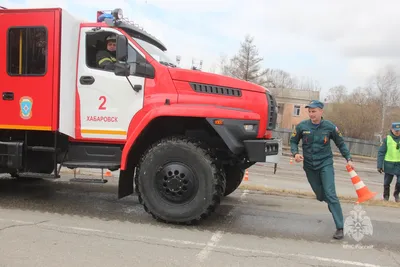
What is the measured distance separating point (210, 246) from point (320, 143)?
1991mm

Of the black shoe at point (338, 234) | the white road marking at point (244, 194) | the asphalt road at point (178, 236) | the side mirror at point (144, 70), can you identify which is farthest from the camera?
the white road marking at point (244, 194)

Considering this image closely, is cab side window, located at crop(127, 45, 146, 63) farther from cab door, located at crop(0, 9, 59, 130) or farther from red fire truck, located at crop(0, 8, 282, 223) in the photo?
cab door, located at crop(0, 9, 59, 130)

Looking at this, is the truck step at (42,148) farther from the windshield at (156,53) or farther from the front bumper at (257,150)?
the front bumper at (257,150)

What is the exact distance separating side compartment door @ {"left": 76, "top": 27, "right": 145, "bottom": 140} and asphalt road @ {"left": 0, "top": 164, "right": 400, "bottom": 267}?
1.27m

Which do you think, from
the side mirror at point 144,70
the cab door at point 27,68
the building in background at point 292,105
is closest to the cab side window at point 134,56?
the side mirror at point 144,70

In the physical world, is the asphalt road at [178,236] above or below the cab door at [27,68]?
below

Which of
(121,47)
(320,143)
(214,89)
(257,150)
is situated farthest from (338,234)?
(121,47)

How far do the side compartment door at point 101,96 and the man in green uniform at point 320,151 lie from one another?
2330 mm

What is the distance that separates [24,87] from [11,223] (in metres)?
1.97

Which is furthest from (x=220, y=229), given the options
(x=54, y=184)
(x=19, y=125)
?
(x=54, y=184)

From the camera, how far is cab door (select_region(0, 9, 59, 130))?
216 inches

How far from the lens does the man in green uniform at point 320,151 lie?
4957 millimetres

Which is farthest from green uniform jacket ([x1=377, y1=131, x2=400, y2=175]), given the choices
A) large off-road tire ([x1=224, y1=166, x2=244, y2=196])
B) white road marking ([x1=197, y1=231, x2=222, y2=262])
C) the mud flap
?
the mud flap

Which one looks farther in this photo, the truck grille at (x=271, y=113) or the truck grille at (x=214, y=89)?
the truck grille at (x=271, y=113)
